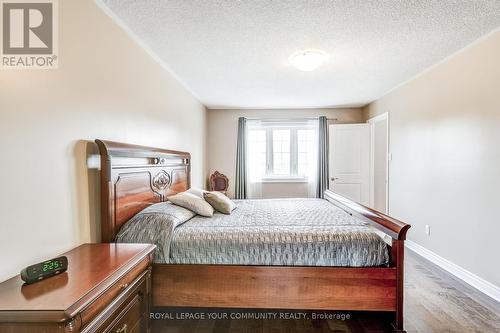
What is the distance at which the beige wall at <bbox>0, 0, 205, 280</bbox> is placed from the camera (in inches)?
49.8

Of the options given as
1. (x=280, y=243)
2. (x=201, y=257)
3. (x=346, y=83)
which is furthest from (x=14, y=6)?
(x=346, y=83)

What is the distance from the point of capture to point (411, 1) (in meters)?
1.91

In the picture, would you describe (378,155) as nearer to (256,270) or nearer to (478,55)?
(478,55)

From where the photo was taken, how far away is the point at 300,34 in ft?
7.77

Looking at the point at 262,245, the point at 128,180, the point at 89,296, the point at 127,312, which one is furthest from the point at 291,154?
the point at 89,296

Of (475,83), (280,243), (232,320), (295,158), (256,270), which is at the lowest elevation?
(232,320)

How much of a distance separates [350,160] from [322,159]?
55cm

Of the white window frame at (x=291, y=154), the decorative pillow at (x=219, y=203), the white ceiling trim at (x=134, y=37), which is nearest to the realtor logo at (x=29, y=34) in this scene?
the white ceiling trim at (x=134, y=37)

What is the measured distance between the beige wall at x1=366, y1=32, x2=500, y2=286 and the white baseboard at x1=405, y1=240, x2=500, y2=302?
0.05 meters

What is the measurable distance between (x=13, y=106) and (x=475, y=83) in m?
3.67

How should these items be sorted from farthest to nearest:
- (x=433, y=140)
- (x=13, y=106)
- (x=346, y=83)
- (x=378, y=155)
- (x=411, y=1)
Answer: (x=378, y=155) → (x=346, y=83) → (x=433, y=140) → (x=411, y=1) → (x=13, y=106)

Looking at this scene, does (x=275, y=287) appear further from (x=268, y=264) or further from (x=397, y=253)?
(x=397, y=253)

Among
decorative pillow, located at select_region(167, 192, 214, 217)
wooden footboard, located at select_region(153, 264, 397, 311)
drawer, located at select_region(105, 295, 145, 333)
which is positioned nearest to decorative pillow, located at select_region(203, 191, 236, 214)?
decorative pillow, located at select_region(167, 192, 214, 217)

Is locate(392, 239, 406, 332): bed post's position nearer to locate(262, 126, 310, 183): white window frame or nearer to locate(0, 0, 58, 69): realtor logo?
locate(0, 0, 58, 69): realtor logo
